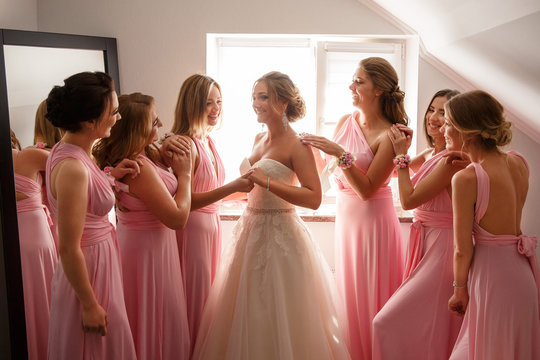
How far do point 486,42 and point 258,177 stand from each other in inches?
56.4

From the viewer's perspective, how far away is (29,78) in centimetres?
300

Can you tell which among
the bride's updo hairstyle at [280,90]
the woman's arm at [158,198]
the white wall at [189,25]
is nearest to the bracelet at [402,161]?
the bride's updo hairstyle at [280,90]

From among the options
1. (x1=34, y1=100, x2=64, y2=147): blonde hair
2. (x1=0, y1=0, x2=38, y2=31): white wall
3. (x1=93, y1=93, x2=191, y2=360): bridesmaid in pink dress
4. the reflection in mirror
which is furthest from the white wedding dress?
(x1=0, y1=0, x2=38, y2=31): white wall

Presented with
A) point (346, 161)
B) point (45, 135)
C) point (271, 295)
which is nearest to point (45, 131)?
point (45, 135)

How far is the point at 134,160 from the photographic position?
235 centimetres

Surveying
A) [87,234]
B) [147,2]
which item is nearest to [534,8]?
[87,234]

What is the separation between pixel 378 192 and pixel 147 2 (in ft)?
7.87

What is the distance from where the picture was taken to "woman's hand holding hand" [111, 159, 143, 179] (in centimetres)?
228

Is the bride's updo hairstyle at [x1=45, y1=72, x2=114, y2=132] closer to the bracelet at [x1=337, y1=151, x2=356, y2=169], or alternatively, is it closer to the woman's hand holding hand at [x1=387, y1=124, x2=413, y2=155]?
the bracelet at [x1=337, y1=151, x2=356, y2=169]

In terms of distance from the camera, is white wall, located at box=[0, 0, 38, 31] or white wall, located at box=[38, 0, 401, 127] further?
white wall, located at box=[38, 0, 401, 127]

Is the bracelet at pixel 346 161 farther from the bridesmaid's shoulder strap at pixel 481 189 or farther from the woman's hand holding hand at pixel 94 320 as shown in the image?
the woman's hand holding hand at pixel 94 320

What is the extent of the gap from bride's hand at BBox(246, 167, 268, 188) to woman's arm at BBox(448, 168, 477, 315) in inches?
37.4

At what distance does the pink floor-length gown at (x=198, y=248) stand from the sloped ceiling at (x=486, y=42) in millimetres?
1599

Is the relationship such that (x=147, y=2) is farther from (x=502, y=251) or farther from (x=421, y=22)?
(x=502, y=251)
